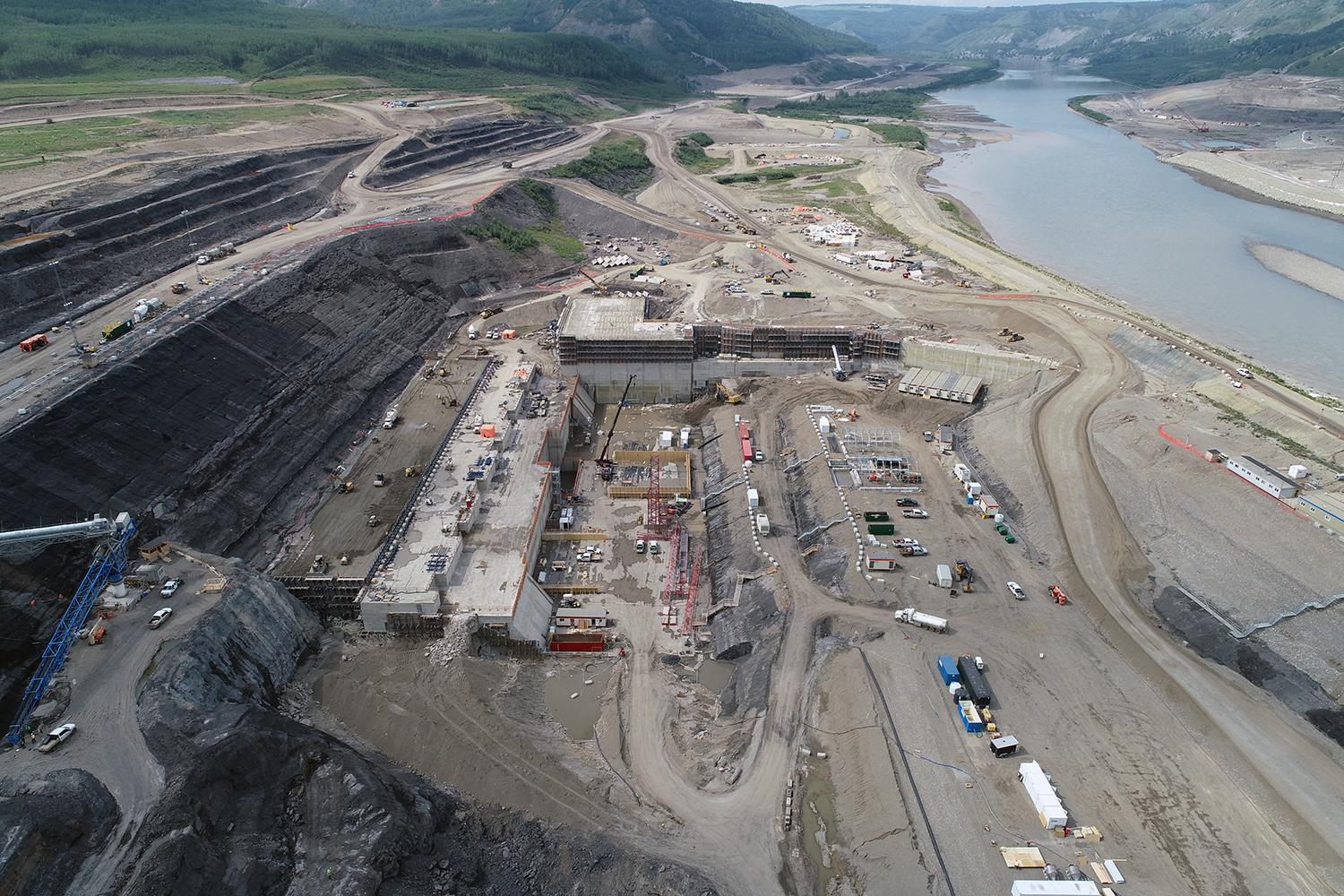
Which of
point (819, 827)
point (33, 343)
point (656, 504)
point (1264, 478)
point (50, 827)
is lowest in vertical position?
point (656, 504)

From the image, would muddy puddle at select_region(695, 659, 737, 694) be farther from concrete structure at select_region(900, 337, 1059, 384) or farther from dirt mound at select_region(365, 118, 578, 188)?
dirt mound at select_region(365, 118, 578, 188)

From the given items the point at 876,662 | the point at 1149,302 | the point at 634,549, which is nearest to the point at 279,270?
the point at 634,549

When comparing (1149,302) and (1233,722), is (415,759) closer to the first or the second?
(1233,722)

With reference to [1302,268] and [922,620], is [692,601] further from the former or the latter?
[1302,268]

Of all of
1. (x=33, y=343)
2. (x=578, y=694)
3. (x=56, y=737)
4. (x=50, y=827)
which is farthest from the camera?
(x=33, y=343)

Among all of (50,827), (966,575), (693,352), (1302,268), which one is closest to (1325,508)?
(966,575)

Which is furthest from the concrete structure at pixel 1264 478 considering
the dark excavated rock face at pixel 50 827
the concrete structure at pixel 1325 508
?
the dark excavated rock face at pixel 50 827

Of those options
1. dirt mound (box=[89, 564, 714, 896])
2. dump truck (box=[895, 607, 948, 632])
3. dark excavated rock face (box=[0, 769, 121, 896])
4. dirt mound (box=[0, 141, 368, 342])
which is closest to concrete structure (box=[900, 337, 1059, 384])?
dump truck (box=[895, 607, 948, 632])
